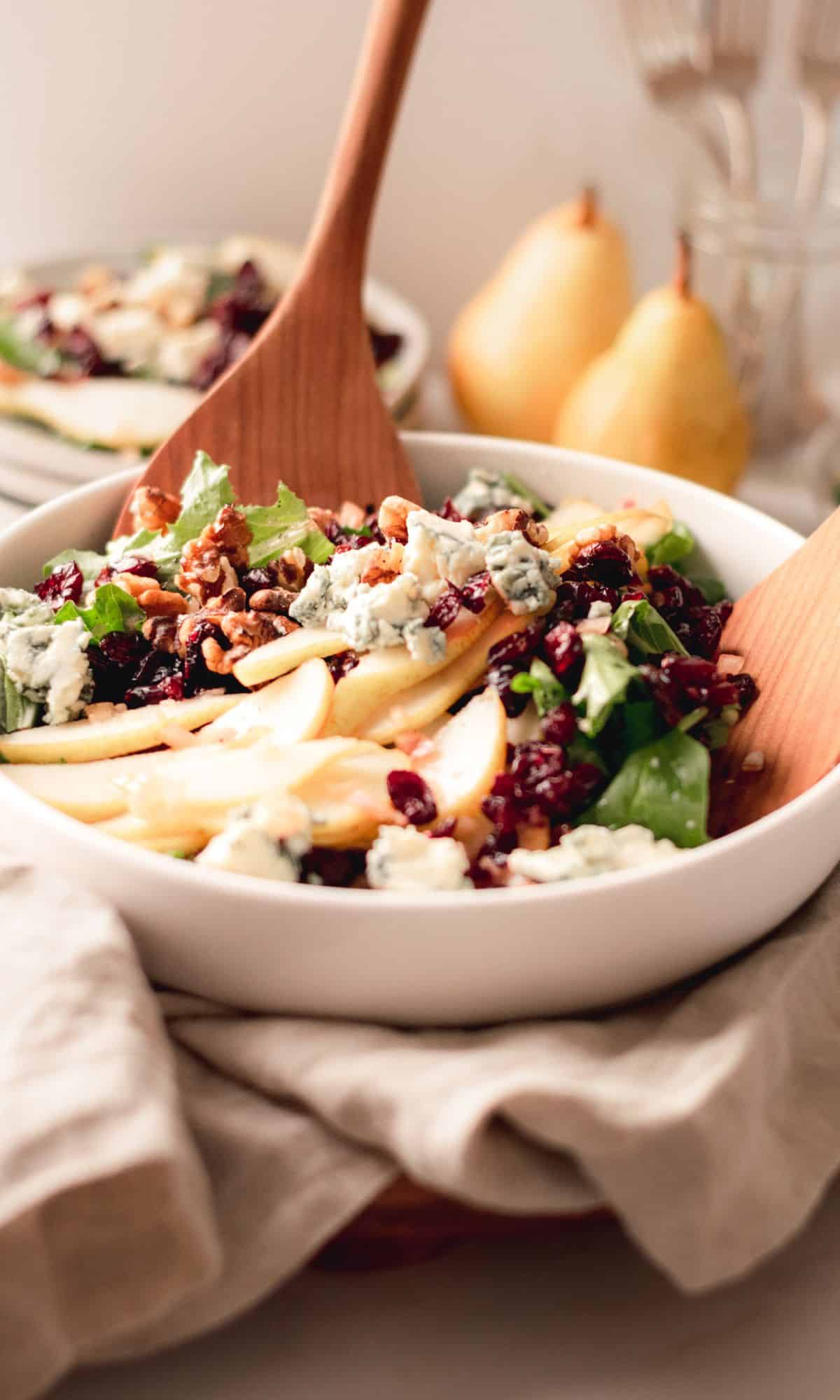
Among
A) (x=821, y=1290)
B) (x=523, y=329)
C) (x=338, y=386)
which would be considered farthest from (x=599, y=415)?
(x=821, y=1290)

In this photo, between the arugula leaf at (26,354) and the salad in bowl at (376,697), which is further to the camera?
the arugula leaf at (26,354)

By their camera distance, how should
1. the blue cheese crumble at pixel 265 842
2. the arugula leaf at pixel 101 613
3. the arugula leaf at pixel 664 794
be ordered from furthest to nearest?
the arugula leaf at pixel 101 613, the arugula leaf at pixel 664 794, the blue cheese crumble at pixel 265 842

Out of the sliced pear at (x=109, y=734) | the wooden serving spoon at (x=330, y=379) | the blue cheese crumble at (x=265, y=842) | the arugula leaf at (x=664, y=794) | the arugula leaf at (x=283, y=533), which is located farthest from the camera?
the wooden serving spoon at (x=330, y=379)

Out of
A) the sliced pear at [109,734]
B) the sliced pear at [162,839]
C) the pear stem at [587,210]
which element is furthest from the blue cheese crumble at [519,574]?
the pear stem at [587,210]

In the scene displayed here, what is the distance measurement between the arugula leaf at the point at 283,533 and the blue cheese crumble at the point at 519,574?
1.00 ft

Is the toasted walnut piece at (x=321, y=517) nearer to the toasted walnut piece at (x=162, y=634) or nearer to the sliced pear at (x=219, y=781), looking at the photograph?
the toasted walnut piece at (x=162, y=634)

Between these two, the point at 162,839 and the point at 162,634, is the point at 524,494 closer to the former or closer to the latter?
the point at 162,634

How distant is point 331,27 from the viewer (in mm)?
3076

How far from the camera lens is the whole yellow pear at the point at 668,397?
2.61 metres

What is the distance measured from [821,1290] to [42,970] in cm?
85

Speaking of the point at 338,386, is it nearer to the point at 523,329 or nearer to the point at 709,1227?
the point at 523,329

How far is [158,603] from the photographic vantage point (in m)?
1.75

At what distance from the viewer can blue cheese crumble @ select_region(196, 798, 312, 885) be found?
134cm

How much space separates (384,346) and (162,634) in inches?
51.6
